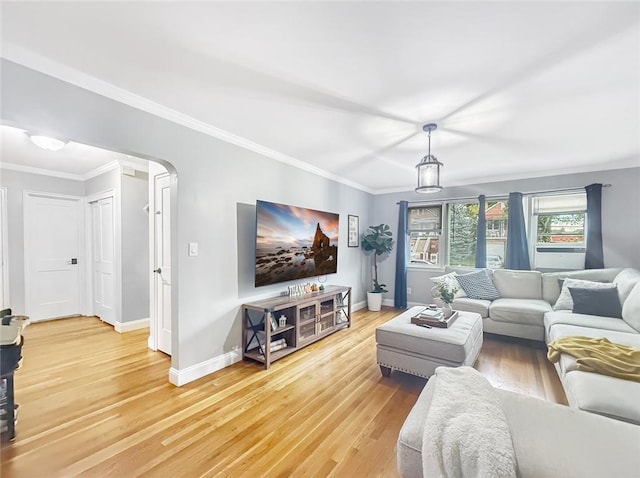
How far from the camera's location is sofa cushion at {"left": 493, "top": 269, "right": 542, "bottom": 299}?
3.86m

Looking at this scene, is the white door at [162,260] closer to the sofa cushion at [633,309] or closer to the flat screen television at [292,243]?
the flat screen television at [292,243]

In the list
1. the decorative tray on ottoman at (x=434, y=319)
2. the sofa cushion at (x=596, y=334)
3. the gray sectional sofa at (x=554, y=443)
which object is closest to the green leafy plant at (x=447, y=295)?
the decorative tray on ottoman at (x=434, y=319)

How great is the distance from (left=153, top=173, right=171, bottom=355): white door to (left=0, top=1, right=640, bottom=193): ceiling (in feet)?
3.49

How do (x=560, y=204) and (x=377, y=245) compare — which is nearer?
(x=560, y=204)

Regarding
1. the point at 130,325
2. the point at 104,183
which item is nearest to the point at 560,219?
the point at 130,325

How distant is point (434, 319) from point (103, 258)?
4.94 m

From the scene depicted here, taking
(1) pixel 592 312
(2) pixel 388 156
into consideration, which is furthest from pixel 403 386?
(2) pixel 388 156

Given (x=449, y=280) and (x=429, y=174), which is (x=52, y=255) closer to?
(x=429, y=174)

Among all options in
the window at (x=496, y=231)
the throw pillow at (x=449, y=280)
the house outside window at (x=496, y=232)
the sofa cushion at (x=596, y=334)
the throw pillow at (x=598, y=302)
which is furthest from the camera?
the house outside window at (x=496, y=232)

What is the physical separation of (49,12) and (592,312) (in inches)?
199

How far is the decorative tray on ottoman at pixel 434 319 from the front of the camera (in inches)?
103

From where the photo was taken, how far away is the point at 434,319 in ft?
8.70

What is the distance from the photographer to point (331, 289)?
3951 mm

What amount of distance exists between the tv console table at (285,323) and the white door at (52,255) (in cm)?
Result: 371
